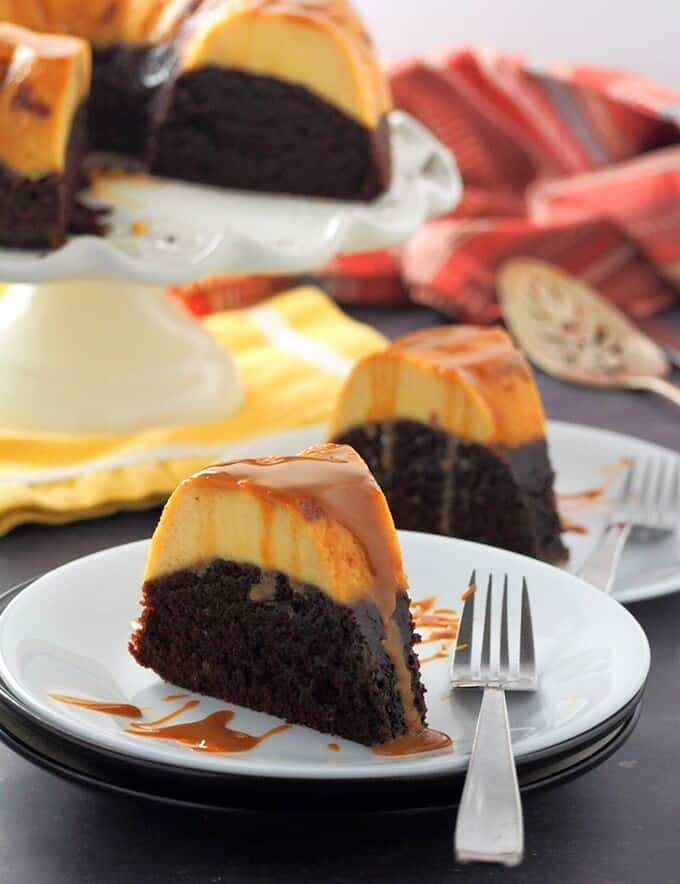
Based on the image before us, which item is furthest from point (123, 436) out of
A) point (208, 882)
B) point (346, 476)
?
point (208, 882)

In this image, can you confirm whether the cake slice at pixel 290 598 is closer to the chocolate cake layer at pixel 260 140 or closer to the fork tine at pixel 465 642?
the fork tine at pixel 465 642

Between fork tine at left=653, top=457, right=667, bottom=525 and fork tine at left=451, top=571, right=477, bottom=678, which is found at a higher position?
fork tine at left=451, top=571, right=477, bottom=678

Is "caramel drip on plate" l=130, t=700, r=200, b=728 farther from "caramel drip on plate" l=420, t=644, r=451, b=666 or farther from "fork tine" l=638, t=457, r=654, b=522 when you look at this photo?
"fork tine" l=638, t=457, r=654, b=522

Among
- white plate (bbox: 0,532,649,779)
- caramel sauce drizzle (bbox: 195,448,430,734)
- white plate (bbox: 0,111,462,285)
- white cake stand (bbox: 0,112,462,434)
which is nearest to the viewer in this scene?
white plate (bbox: 0,532,649,779)

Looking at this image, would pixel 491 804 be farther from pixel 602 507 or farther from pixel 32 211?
pixel 32 211

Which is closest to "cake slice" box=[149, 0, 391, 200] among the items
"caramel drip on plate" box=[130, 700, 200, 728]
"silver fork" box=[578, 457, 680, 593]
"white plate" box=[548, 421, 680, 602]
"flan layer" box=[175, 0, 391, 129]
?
"flan layer" box=[175, 0, 391, 129]

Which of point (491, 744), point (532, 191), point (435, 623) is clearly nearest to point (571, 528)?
point (435, 623)
